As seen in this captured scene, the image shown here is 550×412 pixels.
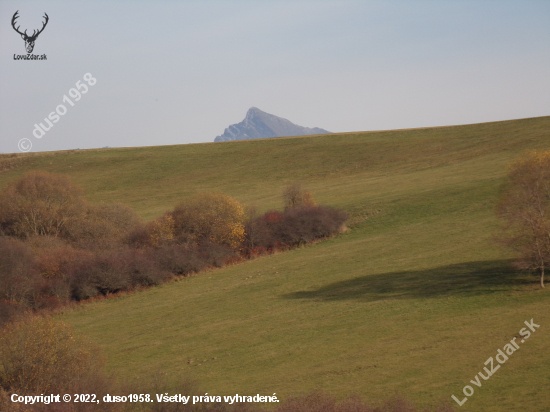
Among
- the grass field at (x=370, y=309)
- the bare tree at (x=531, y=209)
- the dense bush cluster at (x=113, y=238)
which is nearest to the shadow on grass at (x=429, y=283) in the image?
the grass field at (x=370, y=309)

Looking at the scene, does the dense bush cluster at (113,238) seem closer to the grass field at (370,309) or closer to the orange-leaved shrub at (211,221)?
the orange-leaved shrub at (211,221)

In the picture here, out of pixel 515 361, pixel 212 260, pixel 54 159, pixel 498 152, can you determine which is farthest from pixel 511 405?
pixel 54 159

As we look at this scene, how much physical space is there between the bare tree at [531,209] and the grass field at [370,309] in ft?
5.53

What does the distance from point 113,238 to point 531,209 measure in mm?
36227

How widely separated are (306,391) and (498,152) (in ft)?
191

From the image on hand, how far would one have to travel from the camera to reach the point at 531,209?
84.5 ft

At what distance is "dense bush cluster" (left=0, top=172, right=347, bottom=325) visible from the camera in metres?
38.6

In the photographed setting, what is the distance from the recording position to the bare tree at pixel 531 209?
25.1m

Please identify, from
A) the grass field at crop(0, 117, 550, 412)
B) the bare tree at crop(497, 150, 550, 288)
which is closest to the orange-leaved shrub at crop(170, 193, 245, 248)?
the grass field at crop(0, 117, 550, 412)

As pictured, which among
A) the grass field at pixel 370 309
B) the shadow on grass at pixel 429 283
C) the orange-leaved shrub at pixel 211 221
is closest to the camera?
the grass field at pixel 370 309

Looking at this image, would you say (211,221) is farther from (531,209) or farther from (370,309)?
(531,209)

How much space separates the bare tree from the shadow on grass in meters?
1.97

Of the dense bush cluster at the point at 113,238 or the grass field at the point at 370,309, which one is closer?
the grass field at the point at 370,309

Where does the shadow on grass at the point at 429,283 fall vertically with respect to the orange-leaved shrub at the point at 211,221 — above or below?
below
